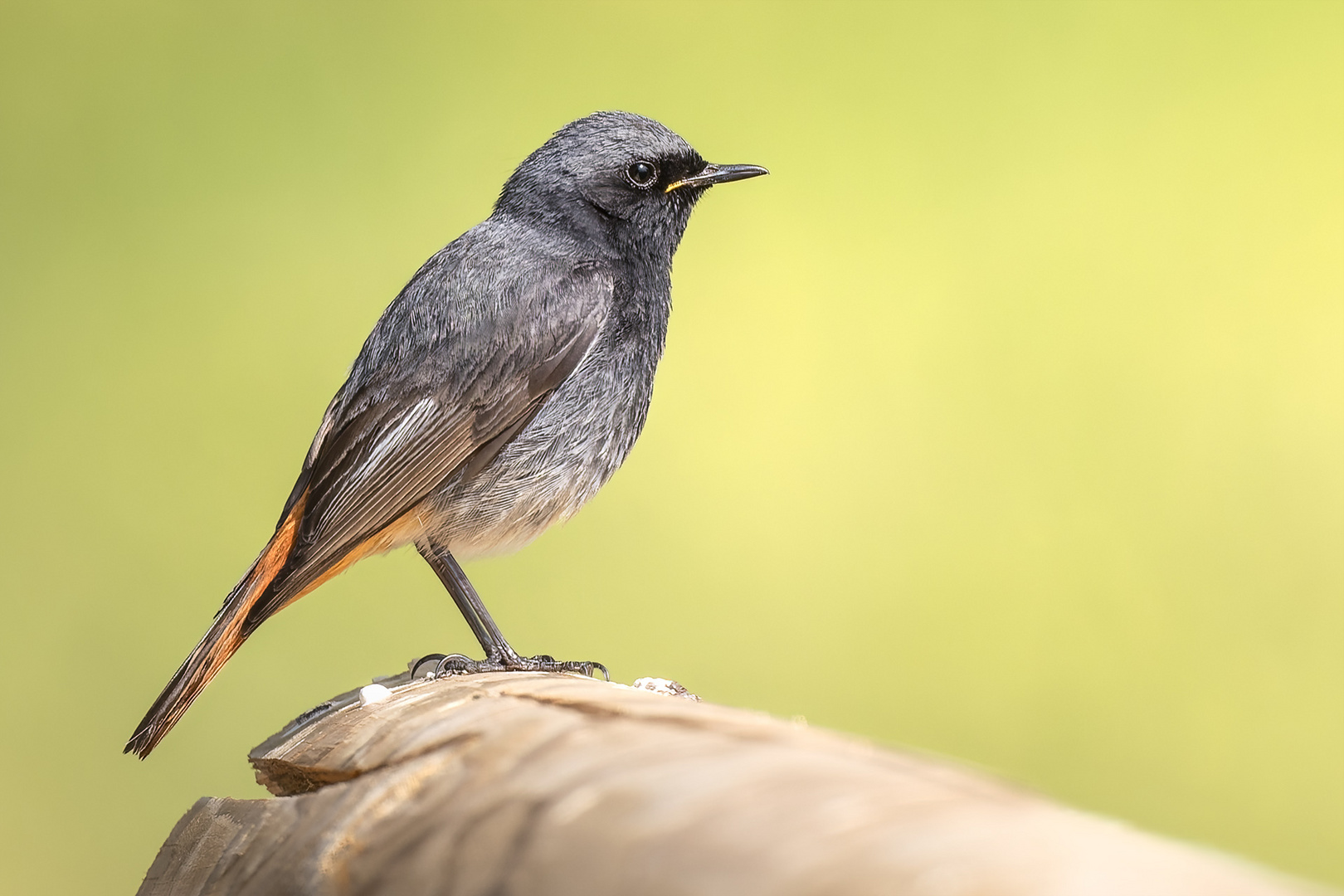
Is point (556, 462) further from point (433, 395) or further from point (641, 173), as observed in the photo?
point (641, 173)

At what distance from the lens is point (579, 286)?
2.76 m

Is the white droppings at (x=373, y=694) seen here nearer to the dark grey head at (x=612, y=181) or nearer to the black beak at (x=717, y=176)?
the dark grey head at (x=612, y=181)

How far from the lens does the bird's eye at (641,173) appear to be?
115 inches

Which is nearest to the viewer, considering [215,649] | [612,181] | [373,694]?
[373,694]

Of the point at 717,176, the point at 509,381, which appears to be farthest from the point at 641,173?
the point at 509,381

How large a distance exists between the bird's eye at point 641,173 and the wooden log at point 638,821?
1688mm

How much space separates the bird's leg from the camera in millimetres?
2438

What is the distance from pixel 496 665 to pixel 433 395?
0.59m

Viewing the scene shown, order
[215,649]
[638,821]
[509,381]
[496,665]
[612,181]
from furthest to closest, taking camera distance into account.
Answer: [612,181] → [509,381] → [496,665] → [215,649] → [638,821]

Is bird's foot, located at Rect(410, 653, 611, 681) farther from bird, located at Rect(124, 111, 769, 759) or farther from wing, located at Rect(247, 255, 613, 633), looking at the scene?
wing, located at Rect(247, 255, 613, 633)

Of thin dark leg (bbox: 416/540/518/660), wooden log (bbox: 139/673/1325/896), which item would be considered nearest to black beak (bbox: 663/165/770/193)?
thin dark leg (bbox: 416/540/518/660)

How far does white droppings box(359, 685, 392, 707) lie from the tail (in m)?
0.35

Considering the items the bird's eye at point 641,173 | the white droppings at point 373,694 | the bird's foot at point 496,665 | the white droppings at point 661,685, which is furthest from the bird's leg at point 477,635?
the bird's eye at point 641,173

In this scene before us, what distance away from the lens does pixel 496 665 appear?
252 cm
